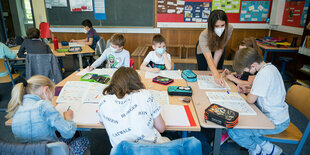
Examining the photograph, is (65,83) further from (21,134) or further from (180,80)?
(180,80)

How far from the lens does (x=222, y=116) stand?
1260mm

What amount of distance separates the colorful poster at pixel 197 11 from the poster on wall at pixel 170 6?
5.1 inches

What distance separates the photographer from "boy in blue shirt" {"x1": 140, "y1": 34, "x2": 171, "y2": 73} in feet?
7.86

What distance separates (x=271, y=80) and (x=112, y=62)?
1834 millimetres

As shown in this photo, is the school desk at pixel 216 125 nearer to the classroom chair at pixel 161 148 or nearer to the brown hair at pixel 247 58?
the brown hair at pixel 247 58

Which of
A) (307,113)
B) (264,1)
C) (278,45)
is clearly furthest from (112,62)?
(264,1)

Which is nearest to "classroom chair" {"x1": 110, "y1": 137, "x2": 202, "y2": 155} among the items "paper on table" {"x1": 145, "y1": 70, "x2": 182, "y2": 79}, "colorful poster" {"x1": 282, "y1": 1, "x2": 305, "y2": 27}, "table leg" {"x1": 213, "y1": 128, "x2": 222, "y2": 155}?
"table leg" {"x1": 213, "y1": 128, "x2": 222, "y2": 155}

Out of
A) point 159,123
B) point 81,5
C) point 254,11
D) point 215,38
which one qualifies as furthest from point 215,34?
point 81,5

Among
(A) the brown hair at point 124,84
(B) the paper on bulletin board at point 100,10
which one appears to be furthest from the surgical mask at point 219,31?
(B) the paper on bulletin board at point 100,10

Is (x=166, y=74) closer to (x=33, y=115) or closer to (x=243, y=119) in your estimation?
(x=243, y=119)

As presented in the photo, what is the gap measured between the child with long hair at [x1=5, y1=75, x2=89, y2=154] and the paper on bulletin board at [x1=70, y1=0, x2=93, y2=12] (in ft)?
15.1

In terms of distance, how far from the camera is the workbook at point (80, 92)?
1599 mm

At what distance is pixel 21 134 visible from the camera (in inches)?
44.8

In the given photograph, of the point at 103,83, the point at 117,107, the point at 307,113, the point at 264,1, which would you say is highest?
the point at 264,1
